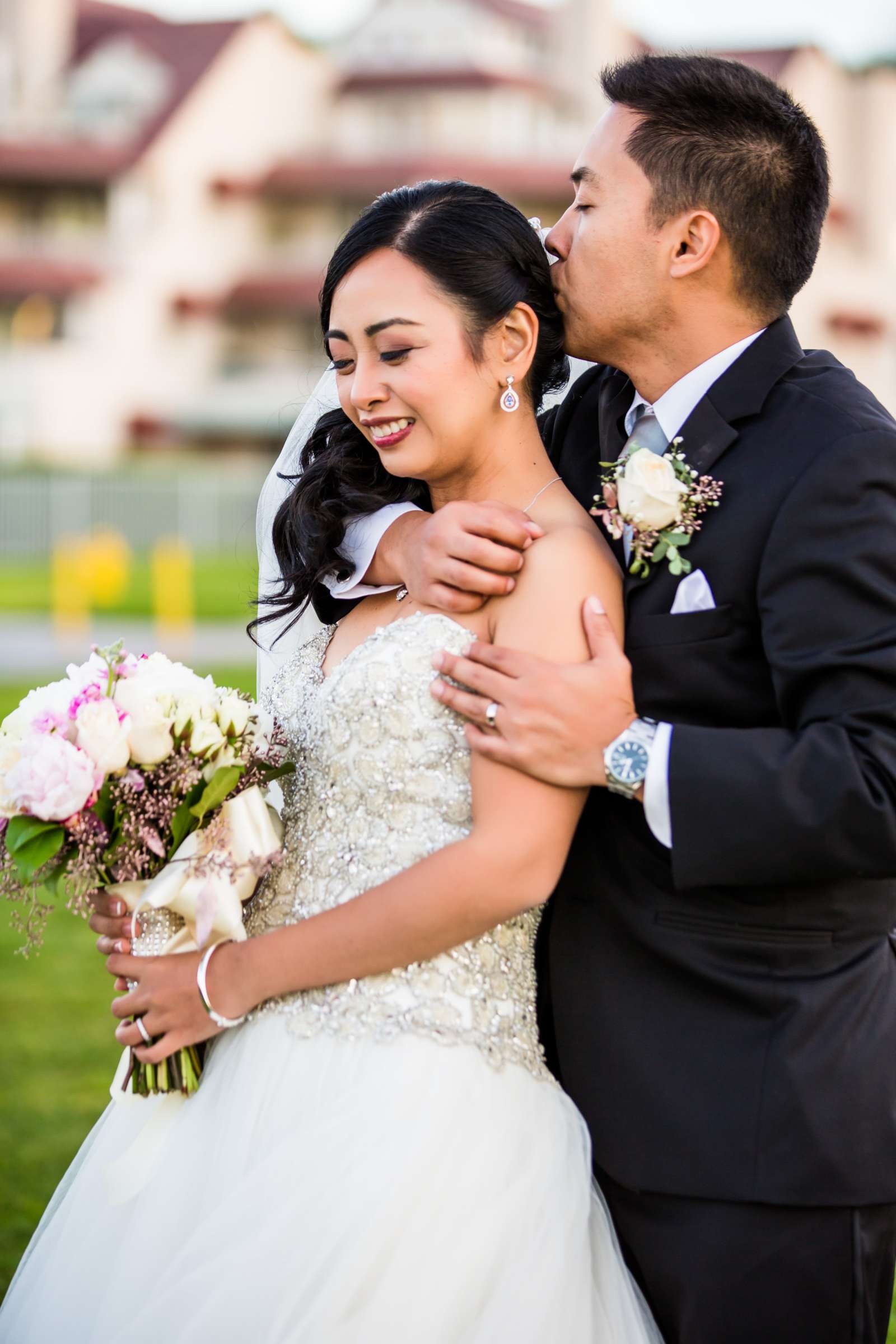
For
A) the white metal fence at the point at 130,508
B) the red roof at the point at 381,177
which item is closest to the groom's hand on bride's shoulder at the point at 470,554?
the white metal fence at the point at 130,508

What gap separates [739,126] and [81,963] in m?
5.83

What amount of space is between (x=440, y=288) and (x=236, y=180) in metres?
40.1

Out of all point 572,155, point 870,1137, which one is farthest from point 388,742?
point 572,155

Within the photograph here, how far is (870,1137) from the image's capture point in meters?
2.72

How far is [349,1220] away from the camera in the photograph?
101 inches

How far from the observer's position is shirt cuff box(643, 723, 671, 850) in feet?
8.59

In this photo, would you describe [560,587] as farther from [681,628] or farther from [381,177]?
[381,177]

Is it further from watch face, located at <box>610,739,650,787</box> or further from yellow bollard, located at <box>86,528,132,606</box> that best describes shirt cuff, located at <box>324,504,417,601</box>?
yellow bollard, located at <box>86,528,132,606</box>

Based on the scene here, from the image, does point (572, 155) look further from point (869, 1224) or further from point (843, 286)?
point (869, 1224)

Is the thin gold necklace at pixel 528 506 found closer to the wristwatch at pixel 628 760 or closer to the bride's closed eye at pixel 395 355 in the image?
the bride's closed eye at pixel 395 355

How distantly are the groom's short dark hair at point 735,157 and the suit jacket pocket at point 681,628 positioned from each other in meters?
0.68

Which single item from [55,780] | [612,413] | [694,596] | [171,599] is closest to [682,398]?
[612,413]

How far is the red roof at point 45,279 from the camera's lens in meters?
37.3

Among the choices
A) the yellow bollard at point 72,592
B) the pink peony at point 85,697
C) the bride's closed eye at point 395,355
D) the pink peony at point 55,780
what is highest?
the bride's closed eye at point 395,355
